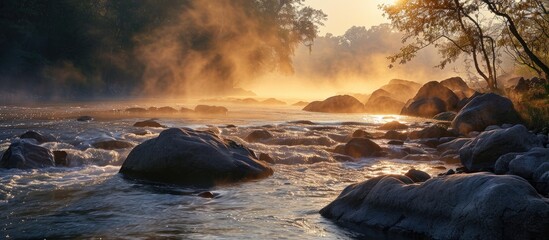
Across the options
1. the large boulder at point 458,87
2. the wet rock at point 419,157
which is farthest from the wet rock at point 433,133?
the large boulder at point 458,87

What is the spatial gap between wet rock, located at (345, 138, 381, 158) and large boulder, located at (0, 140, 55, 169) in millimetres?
6075

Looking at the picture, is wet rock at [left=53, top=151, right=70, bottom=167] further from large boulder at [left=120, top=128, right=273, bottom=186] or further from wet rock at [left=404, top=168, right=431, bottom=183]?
wet rock at [left=404, top=168, right=431, bottom=183]

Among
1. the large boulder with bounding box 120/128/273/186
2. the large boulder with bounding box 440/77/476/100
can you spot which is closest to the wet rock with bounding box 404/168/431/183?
the large boulder with bounding box 120/128/273/186

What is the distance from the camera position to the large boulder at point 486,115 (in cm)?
1609

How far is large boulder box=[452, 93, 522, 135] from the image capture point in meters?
16.1

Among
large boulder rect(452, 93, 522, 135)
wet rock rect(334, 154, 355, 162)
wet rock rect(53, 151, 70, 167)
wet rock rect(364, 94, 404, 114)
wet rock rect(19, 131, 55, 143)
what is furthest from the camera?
wet rock rect(364, 94, 404, 114)

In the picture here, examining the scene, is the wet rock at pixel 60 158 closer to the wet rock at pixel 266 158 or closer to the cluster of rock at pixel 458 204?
the wet rock at pixel 266 158

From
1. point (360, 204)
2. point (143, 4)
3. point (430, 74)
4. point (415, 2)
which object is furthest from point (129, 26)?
point (430, 74)

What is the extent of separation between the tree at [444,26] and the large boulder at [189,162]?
13854 millimetres

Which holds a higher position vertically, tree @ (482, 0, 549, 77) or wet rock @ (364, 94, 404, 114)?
tree @ (482, 0, 549, 77)

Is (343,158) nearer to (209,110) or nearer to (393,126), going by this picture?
(393,126)

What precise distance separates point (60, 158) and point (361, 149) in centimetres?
619

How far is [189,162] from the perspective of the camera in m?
8.84

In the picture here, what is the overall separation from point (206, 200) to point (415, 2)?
16.1 meters
